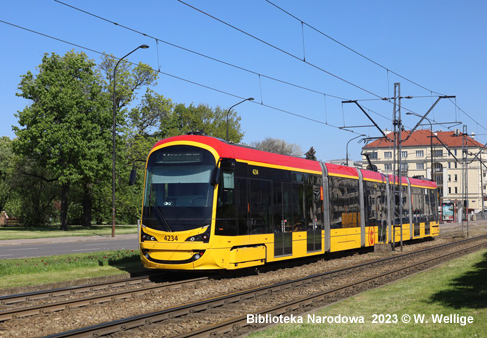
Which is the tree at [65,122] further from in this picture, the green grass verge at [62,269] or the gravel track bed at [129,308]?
the gravel track bed at [129,308]

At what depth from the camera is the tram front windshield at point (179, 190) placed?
52.1 feet

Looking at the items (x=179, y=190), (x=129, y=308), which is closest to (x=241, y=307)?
(x=129, y=308)

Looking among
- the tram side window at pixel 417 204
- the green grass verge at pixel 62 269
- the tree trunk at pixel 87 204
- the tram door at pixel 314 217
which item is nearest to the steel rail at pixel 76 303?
the green grass verge at pixel 62 269

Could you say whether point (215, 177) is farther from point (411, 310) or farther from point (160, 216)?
point (411, 310)

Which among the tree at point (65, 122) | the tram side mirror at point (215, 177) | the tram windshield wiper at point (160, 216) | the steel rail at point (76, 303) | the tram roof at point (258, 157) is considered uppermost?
the tree at point (65, 122)

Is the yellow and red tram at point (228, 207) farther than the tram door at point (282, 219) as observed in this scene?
No

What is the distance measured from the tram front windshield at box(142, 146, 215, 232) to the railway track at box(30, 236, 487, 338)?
2791 mm

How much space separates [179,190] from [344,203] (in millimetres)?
10301

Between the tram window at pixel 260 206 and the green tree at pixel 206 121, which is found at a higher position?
the green tree at pixel 206 121

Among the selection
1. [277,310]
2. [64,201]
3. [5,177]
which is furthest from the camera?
[5,177]

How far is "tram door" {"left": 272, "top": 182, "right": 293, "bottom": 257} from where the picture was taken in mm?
18828

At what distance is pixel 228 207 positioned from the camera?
16.5 meters

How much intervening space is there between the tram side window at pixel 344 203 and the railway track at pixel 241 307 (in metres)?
4.16

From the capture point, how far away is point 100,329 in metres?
9.66
